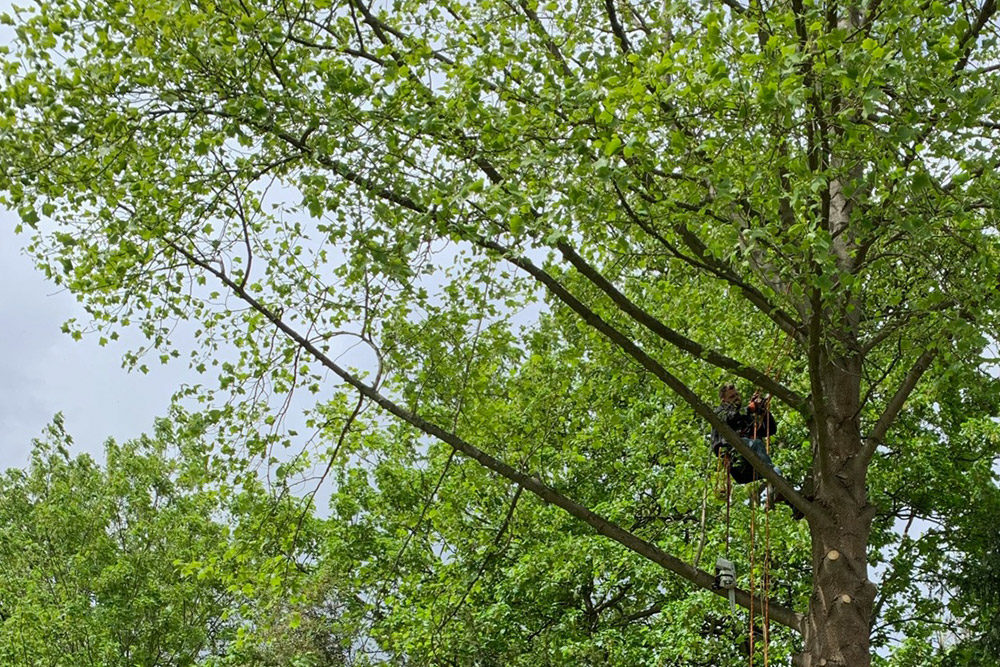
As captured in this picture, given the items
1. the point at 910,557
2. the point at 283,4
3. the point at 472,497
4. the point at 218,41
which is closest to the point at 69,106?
the point at 218,41

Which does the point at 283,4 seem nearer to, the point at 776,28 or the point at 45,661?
the point at 776,28

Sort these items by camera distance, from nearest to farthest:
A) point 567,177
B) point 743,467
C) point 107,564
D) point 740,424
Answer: point 567,177, point 743,467, point 740,424, point 107,564

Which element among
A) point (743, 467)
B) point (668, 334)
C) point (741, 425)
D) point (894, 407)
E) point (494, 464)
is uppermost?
point (741, 425)

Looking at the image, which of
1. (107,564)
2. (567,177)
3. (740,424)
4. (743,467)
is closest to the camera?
(567,177)

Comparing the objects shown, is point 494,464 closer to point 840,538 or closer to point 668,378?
point 668,378

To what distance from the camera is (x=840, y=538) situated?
678 centimetres

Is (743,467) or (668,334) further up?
(743,467)

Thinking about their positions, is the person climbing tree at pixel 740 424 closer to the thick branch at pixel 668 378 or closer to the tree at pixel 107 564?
the thick branch at pixel 668 378

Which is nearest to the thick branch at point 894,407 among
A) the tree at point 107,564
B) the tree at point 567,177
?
the tree at point 567,177

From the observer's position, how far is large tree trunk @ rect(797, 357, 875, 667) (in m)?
6.51

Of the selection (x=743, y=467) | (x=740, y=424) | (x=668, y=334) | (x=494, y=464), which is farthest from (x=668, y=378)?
(x=740, y=424)

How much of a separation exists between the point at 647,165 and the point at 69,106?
3220 mm

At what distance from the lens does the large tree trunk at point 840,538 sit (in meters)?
6.51

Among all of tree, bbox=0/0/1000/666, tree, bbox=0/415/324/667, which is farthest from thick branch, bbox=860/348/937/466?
tree, bbox=0/415/324/667
